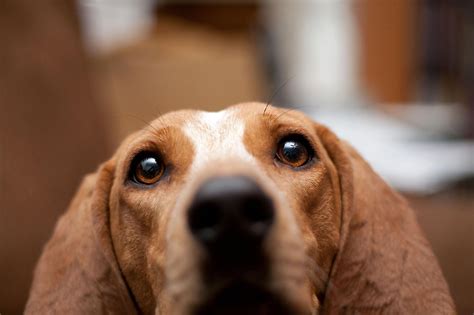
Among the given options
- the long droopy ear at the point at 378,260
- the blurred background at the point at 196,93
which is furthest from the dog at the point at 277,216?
the blurred background at the point at 196,93

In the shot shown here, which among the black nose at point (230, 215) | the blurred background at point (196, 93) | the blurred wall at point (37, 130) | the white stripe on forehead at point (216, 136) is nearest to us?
the black nose at point (230, 215)

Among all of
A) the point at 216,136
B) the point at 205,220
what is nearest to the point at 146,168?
the point at 216,136

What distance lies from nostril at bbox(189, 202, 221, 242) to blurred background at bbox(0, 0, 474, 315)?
144cm

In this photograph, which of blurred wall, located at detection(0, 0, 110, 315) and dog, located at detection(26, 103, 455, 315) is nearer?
dog, located at detection(26, 103, 455, 315)

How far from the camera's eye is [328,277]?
1.78 m

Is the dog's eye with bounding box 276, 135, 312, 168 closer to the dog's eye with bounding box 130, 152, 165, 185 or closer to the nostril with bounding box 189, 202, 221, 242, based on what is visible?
the dog's eye with bounding box 130, 152, 165, 185

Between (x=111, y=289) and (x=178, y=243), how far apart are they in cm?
61

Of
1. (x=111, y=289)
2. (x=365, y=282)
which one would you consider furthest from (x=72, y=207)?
(x=365, y=282)

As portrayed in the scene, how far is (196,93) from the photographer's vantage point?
4613 mm

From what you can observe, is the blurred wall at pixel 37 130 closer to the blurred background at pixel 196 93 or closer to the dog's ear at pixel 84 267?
the blurred background at pixel 196 93

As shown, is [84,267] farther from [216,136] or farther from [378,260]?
[378,260]

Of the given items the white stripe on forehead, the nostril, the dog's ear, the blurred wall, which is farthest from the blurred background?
the nostril

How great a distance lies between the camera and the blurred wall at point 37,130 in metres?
2.50

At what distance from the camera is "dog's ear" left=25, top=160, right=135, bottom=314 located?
184 centimetres
